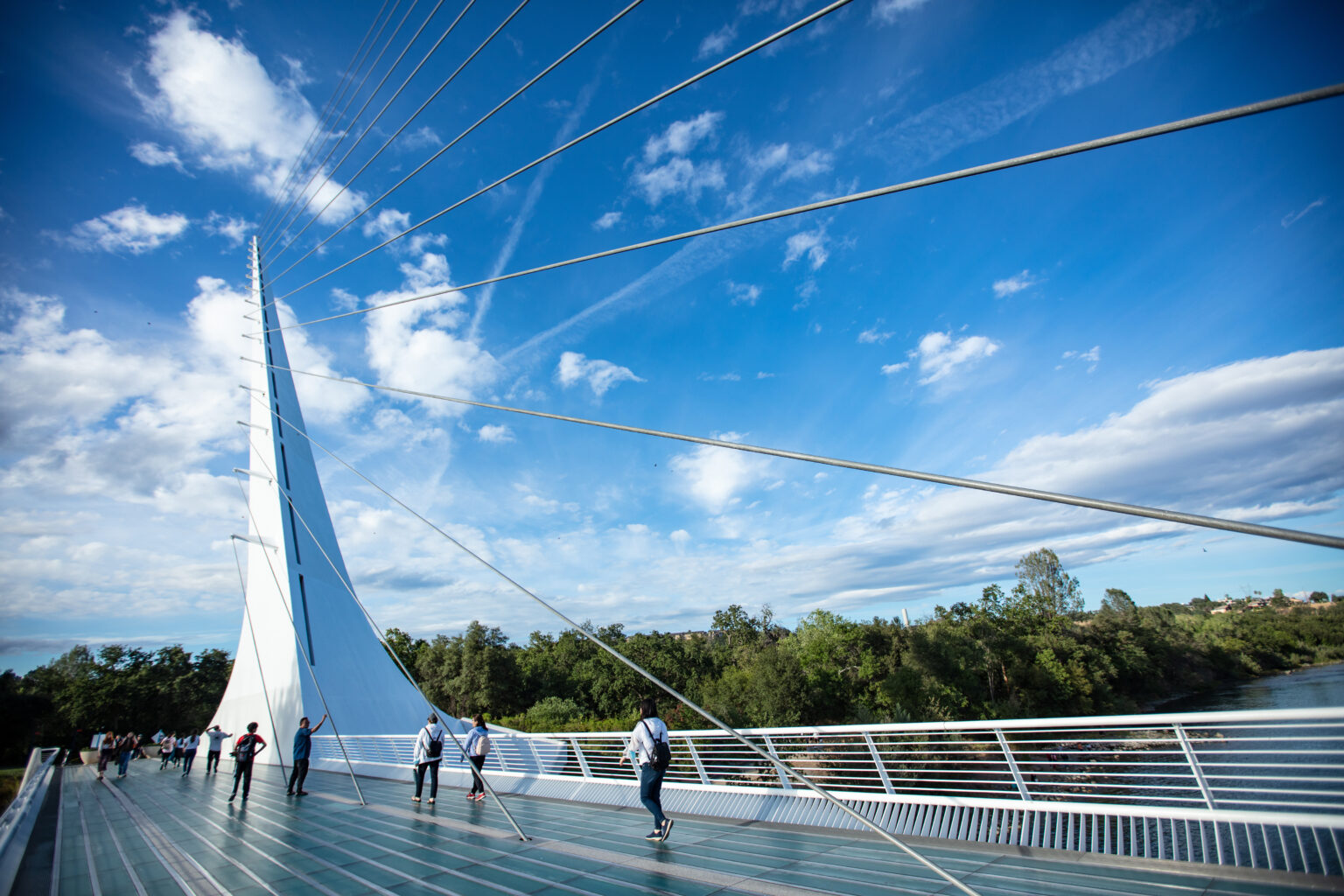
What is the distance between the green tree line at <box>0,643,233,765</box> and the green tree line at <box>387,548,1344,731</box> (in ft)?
48.8

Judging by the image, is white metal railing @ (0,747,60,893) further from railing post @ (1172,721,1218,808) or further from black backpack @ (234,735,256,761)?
railing post @ (1172,721,1218,808)

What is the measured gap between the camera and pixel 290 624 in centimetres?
1612

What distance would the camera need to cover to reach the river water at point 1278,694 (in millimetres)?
32719

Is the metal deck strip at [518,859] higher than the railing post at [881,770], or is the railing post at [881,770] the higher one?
the railing post at [881,770]

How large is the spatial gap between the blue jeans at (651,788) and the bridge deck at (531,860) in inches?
10.0

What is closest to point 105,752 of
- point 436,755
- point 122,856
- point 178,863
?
point 122,856

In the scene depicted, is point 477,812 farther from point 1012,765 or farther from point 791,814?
point 1012,765

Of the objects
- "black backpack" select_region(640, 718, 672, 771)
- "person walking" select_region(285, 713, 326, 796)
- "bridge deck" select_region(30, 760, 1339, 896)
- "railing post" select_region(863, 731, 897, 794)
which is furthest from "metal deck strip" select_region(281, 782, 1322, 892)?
"person walking" select_region(285, 713, 326, 796)

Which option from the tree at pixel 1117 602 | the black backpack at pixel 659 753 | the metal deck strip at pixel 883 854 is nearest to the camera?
the metal deck strip at pixel 883 854

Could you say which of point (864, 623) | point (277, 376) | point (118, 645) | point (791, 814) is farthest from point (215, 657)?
point (791, 814)

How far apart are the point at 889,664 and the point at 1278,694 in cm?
2321

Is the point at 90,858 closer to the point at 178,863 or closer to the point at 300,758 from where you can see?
the point at 178,863

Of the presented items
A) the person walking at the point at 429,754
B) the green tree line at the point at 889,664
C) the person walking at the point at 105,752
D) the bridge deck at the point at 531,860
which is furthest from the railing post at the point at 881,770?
the green tree line at the point at 889,664

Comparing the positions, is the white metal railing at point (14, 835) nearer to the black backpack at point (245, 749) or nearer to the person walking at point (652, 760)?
the black backpack at point (245, 749)
